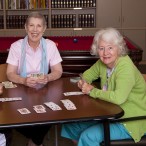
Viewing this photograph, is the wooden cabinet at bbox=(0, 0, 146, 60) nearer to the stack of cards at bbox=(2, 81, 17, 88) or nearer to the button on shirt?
the button on shirt

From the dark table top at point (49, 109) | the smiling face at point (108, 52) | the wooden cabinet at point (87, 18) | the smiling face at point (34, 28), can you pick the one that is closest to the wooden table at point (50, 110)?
the dark table top at point (49, 109)

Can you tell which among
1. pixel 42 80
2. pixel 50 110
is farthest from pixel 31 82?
pixel 50 110

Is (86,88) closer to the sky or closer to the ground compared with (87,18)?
closer to the ground

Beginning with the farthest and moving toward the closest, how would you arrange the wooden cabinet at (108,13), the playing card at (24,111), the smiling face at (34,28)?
1. the wooden cabinet at (108,13)
2. the smiling face at (34,28)
3. the playing card at (24,111)

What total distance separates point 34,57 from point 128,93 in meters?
1.07

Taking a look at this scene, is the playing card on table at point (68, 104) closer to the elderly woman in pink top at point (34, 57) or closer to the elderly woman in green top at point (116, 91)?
the elderly woman in green top at point (116, 91)

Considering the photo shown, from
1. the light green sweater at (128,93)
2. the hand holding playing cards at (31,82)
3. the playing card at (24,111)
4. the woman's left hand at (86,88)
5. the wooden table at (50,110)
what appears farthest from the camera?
the hand holding playing cards at (31,82)

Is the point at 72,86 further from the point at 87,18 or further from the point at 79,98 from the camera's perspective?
the point at 87,18

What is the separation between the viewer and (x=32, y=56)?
2.78 m

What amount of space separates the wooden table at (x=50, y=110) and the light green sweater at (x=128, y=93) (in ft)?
0.20

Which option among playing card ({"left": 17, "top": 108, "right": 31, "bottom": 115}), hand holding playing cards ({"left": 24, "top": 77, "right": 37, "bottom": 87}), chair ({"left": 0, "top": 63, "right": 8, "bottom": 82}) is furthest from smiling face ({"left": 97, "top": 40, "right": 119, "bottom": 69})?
chair ({"left": 0, "top": 63, "right": 8, "bottom": 82})

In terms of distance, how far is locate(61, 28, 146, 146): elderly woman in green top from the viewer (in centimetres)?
201

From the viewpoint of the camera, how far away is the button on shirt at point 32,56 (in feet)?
8.98

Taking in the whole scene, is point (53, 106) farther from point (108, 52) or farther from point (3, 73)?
point (3, 73)
